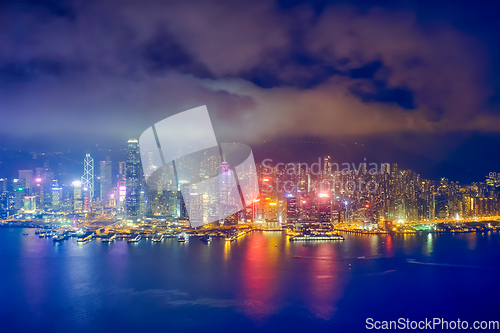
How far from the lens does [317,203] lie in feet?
42.3

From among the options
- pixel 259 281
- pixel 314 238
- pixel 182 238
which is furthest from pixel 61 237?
pixel 314 238

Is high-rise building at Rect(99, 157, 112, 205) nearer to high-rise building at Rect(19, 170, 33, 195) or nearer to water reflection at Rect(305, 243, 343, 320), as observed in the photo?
high-rise building at Rect(19, 170, 33, 195)

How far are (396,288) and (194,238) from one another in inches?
244

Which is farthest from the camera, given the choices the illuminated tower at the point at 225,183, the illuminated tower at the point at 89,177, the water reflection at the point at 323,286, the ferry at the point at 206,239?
the illuminated tower at the point at 89,177

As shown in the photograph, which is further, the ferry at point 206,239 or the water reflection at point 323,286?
the ferry at point 206,239

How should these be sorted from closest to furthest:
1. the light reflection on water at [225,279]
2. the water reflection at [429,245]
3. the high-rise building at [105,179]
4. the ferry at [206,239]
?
the light reflection on water at [225,279]
the water reflection at [429,245]
the ferry at [206,239]
the high-rise building at [105,179]

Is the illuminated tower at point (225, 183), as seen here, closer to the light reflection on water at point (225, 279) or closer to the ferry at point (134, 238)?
the ferry at point (134, 238)

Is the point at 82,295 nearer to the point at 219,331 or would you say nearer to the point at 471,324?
the point at 219,331

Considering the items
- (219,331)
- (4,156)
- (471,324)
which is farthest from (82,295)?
(4,156)

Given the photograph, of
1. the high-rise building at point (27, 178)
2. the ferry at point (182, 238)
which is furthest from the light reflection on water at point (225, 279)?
the high-rise building at point (27, 178)

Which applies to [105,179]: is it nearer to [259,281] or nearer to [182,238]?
[182,238]

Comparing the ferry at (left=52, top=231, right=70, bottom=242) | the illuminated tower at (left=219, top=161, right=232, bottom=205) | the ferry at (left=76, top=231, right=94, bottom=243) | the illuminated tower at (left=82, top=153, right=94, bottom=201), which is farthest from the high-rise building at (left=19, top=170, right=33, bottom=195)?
the illuminated tower at (left=219, top=161, right=232, bottom=205)

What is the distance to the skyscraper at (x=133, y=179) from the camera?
1314 cm

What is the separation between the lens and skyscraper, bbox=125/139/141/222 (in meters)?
13.1
